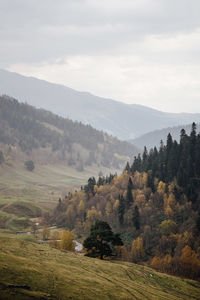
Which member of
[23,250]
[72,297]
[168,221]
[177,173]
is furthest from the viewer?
[177,173]

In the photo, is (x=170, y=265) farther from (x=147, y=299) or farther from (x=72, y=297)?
(x=72, y=297)

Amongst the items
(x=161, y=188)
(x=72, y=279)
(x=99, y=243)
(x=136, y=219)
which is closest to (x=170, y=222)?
(x=136, y=219)

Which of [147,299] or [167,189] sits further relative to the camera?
[167,189]

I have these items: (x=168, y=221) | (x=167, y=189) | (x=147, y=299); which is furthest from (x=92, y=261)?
(x=167, y=189)

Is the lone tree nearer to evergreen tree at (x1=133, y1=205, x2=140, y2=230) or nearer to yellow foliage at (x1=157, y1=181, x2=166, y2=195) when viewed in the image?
evergreen tree at (x1=133, y1=205, x2=140, y2=230)

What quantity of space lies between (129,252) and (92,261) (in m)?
60.1

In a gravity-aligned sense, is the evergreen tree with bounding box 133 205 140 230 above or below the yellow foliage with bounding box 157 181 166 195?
below

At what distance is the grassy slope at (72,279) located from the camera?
2141 inches

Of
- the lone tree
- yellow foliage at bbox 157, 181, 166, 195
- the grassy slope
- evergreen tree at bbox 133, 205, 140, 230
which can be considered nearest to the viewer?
the grassy slope

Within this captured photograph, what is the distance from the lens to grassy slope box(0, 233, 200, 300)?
54.4 metres

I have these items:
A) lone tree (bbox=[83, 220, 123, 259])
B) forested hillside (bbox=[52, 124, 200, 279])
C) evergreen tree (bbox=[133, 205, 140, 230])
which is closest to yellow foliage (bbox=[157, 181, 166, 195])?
forested hillside (bbox=[52, 124, 200, 279])

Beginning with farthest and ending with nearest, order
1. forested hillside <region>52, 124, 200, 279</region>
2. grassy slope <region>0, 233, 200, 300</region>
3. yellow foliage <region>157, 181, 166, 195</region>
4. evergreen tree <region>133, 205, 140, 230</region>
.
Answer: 1. yellow foliage <region>157, 181, 166, 195</region>
2. evergreen tree <region>133, 205, 140, 230</region>
3. forested hillside <region>52, 124, 200, 279</region>
4. grassy slope <region>0, 233, 200, 300</region>

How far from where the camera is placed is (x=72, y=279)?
6500 cm

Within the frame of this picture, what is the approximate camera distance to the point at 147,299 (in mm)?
66750
